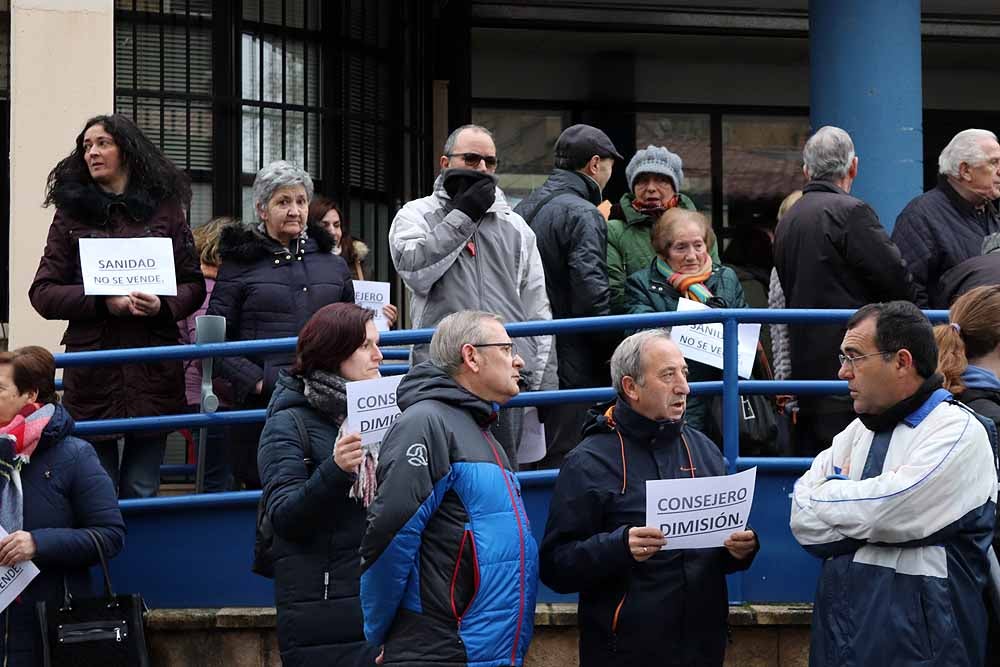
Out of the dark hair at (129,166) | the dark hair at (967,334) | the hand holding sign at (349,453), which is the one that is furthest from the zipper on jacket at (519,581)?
the dark hair at (129,166)

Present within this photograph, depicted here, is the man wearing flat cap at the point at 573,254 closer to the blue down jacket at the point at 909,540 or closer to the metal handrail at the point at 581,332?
the metal handrail at the point at 581,332

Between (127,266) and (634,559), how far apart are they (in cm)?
296

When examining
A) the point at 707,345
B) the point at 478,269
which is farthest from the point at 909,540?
the point at 478,269

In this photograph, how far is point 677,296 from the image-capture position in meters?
7.78

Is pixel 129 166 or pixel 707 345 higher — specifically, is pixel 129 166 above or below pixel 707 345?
above

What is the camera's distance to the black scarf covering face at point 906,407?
5.27 metres

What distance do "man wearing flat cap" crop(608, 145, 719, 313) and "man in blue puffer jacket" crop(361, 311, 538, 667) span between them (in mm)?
2951

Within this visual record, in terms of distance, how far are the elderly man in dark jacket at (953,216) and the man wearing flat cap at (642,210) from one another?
91 centimetres

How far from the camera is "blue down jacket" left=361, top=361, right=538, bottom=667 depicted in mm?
5105

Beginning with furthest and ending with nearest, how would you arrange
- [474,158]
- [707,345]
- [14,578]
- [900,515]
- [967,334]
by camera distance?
[707,345], [474,158], [14,578], [967,334], [900,515]

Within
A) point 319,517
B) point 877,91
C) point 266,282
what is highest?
point 877,91

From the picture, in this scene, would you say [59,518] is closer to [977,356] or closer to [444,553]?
[444,553]

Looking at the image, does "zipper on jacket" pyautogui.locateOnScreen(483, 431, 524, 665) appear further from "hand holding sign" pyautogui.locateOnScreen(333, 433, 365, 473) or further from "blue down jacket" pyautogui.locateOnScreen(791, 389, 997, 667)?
"blue down jacket" pyautogui.locateOnScreen(791, 389, 997, 667)

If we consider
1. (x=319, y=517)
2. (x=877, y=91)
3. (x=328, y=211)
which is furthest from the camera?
(x=877, y=91)
